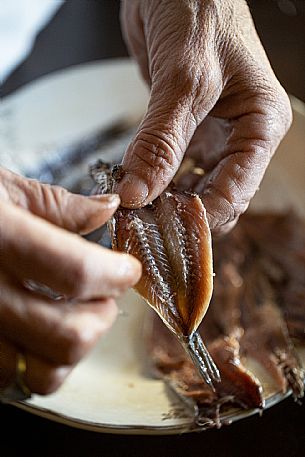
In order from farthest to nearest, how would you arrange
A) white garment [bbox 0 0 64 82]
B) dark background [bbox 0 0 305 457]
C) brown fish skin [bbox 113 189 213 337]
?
white garment [bbox 0 0 64 82] → dark background [bbox 0 0 305 457] → brown fish skin [bbox 113 189 213 337]

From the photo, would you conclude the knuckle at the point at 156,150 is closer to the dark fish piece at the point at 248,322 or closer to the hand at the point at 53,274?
the hand at the point at 53,274

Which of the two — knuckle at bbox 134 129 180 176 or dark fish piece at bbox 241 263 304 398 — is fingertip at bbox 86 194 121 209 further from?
dark fish piece at bbox 241 263 304 398

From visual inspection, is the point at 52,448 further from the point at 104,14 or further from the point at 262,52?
the point at 104,14

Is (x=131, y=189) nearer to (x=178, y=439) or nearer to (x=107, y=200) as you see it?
(x=107, y=200)

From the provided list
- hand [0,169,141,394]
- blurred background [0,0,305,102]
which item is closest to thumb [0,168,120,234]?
hand [0,169,141,394]

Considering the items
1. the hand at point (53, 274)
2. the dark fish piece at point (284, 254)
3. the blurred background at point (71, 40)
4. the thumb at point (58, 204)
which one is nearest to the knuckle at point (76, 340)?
the hand at point (53, 274)

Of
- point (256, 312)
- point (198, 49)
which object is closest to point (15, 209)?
point (198, 49)
